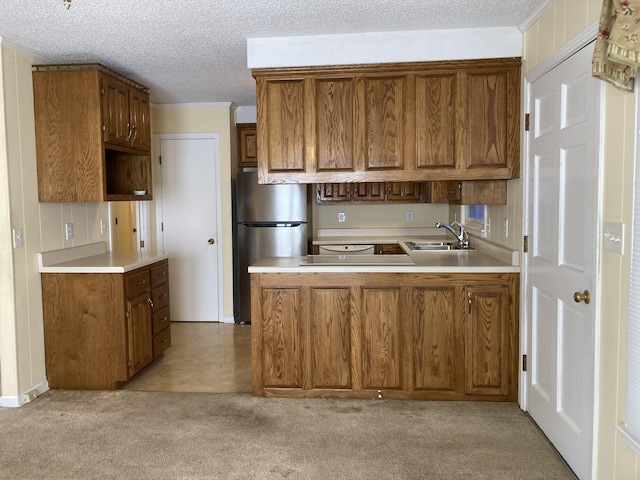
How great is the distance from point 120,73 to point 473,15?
2.84m

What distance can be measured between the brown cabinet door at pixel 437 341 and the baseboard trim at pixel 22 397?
8.46 ft

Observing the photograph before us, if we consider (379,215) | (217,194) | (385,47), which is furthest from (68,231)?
(379,215)

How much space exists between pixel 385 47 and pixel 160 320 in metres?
2.80

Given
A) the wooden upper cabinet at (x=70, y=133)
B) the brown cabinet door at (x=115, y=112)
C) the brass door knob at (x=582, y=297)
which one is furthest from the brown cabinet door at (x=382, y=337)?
the brown cabinet door at (x=115, y=112)

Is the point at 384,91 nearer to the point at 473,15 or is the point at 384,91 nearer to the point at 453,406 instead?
the point at 473,15

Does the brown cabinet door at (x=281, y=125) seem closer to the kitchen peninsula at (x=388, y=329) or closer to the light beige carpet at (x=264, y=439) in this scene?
the kitchen peninsula at (x=388, y=329)

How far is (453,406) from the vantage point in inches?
137

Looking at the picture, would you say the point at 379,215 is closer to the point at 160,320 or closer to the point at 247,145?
the point at 247,145

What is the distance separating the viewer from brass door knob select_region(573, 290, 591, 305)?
94.0 inches

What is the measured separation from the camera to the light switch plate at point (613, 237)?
6.94ft

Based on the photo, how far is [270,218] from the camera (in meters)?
5.84

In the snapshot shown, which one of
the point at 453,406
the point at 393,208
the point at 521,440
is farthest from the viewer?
the point at 393,208

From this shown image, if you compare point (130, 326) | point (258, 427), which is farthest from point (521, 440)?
point (130, 326)

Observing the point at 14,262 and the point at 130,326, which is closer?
the point at 14,262
